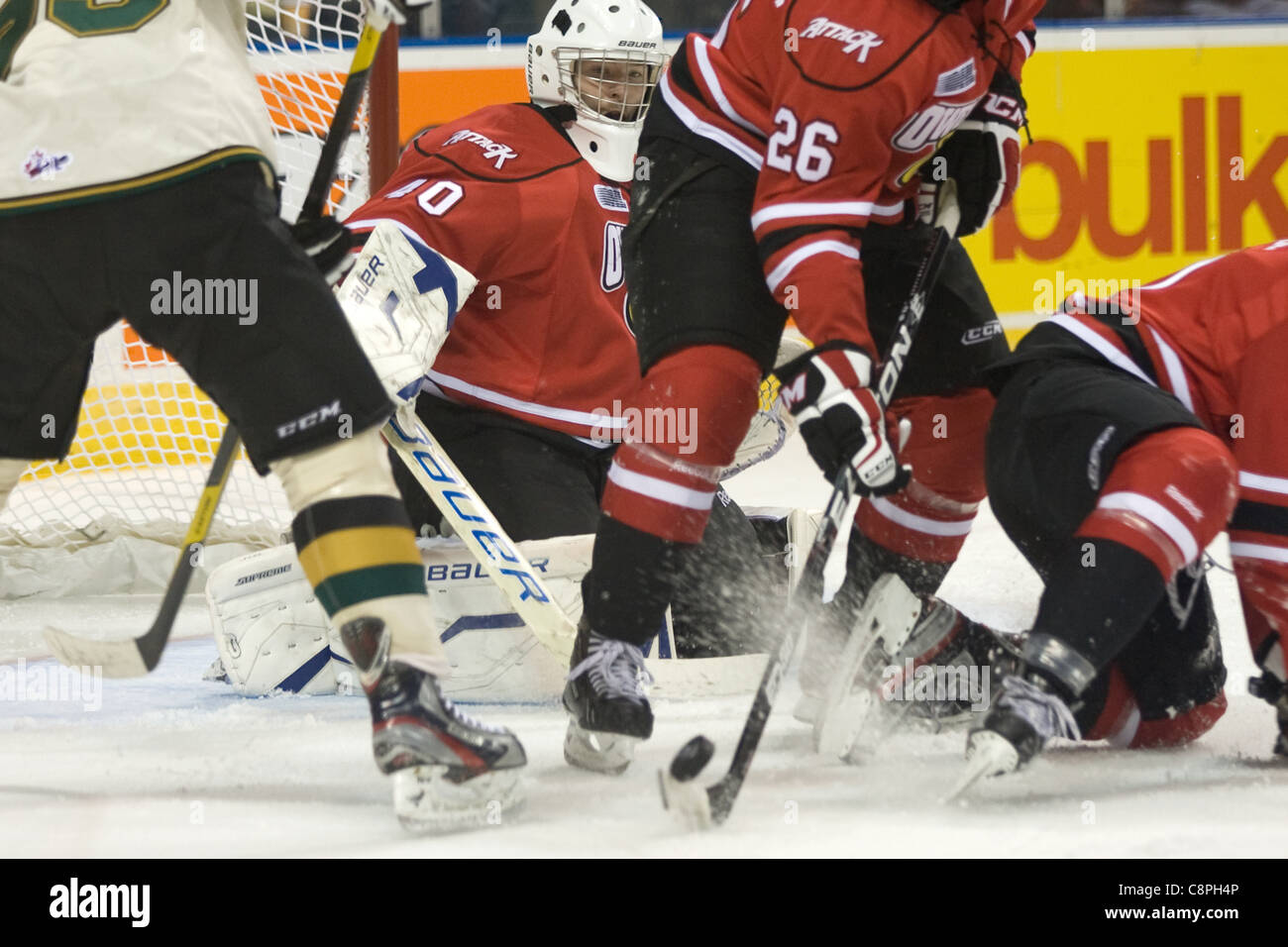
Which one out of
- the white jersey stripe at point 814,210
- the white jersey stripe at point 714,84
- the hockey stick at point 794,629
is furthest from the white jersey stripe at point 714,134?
the hockey stick at point 794,629

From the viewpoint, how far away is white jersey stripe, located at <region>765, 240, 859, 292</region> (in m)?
1.81

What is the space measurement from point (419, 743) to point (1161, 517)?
763mm

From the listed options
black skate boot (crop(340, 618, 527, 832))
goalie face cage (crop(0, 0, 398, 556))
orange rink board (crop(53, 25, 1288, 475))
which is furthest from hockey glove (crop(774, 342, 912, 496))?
orange rink board (crop(53, 25, 1288, 475))

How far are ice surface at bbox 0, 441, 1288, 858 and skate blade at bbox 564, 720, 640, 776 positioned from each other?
2 cm

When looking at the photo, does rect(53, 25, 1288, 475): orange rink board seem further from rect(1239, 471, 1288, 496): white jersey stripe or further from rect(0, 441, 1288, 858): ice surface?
rect(1239, 471, 1288, 496): white jersey stripe

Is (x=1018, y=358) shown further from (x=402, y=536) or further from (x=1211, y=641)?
(x=402, y=536)

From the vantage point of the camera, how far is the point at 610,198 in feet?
9.44

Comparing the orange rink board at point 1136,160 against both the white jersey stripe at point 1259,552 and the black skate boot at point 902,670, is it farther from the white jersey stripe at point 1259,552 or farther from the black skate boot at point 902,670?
the white jersey stripe at point 1259,552

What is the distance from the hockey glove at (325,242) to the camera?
185cm

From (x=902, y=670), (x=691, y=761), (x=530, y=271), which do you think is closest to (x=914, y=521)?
(x=902, y=670)

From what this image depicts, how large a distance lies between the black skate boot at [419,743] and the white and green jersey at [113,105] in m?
0.50

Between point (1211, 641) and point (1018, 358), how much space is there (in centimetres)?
40

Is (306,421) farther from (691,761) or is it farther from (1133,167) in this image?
(1133,167)

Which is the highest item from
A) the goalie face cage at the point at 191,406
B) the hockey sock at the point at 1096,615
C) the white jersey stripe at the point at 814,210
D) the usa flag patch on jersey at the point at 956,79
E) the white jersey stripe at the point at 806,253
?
the usa flag patch on jersey at the point at 956,79
